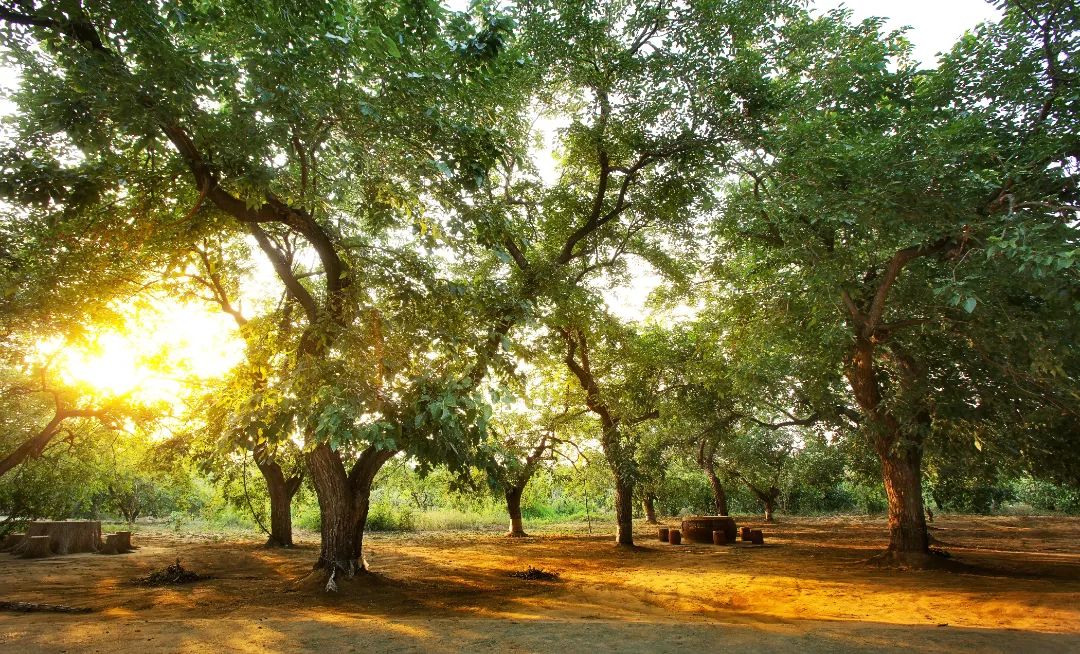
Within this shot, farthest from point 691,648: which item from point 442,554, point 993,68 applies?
point 442,554

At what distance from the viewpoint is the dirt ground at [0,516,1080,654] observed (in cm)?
523

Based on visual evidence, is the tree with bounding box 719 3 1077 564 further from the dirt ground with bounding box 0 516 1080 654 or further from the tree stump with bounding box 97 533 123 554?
the tree stump with bounding box 97 533 123 554

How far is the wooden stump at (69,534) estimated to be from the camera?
1647 cm

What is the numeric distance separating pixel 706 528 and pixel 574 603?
1203 cm

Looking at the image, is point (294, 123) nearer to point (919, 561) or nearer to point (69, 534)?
point (919, 561)

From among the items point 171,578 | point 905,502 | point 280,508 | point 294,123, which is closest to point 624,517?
point 905,502

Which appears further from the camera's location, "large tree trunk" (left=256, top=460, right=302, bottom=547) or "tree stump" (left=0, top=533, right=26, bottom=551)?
"large tree trunk" (left=256, top=460, right=302, bottom=547)

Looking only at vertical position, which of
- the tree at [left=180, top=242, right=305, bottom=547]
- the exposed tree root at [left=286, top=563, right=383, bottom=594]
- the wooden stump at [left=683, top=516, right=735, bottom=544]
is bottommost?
the wooden stump at [left=683, top=516, right=735, bottom=544]

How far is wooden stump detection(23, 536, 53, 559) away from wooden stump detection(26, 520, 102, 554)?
0.98ft

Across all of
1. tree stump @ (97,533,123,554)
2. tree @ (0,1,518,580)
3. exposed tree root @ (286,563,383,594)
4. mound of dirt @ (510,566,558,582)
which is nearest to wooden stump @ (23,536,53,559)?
tree stump @ (97,533,123,554)

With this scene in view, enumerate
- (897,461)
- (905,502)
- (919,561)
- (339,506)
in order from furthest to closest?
(897,461) < (905,502) < (919,561) < (339,506)

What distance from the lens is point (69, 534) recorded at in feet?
55.5

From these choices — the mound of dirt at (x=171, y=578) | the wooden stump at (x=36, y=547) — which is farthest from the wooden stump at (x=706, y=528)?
the wooden stump at (x=36, y=547)

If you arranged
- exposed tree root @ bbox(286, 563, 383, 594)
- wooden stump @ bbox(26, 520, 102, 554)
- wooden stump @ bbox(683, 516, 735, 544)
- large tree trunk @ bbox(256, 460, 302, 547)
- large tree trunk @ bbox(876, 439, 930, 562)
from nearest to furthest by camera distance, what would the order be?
exposed tree root @ bbox(286, 563, 383, 594), large tree trunk @ bbox(876, 439, 930, 562), wooden stump @ bbox(26, 520, 102, 554), large tree trunk @ bbox(256, 460, 302, 547), wooden stump @ bbox(683, 516, 735, 544)
